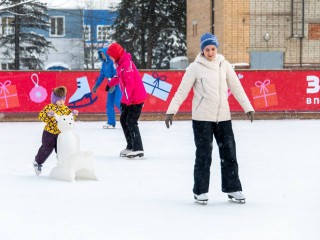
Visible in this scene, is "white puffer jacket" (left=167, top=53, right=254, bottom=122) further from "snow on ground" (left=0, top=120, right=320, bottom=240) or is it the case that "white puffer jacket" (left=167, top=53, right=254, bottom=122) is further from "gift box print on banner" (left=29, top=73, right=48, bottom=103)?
"gift box print on banner" (left=29, top=73, right=48, bottom=103)

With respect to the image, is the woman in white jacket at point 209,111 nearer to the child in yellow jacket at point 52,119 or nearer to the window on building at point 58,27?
the child in yellow jacket at point 52,119

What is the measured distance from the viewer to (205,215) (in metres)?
7.12

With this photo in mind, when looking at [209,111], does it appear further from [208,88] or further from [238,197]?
[238,197]

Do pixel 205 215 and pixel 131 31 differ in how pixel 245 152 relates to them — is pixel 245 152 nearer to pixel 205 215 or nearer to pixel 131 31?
pixel 205 215

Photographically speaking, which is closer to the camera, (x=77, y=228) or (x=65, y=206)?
(x=77, y=228)

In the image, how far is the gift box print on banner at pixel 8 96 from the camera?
67.3ft

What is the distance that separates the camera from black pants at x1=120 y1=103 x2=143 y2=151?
1177 centimetres

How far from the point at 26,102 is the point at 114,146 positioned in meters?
7.36

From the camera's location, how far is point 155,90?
68.7 ft

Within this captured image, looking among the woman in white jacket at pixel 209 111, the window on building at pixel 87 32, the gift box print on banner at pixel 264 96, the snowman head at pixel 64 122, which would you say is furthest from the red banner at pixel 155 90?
the window on building at pixel 87 32

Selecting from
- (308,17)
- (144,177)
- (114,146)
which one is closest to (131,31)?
(308,17)

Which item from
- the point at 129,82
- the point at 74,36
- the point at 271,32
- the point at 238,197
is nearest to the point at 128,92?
the point at 129,82

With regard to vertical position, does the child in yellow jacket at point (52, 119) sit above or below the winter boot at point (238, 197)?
above

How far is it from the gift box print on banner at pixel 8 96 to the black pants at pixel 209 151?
13372mm
